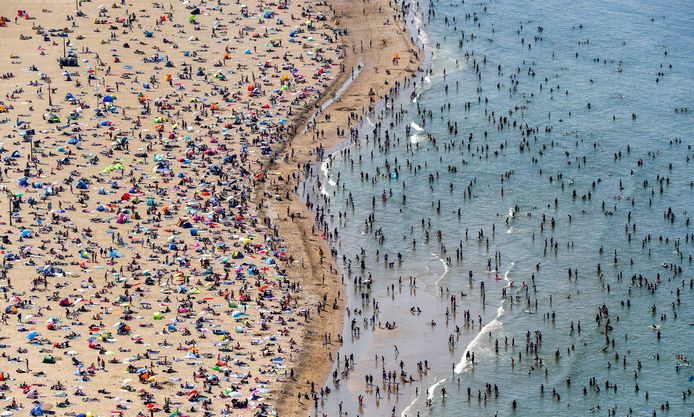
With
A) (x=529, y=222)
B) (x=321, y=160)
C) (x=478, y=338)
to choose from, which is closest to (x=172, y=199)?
(x=321, y=160)

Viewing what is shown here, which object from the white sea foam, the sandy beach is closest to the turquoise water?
the white sea foam

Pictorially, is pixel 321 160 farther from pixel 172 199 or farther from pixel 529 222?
pixel 529 222

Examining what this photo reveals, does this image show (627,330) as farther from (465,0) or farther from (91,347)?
(465,0)

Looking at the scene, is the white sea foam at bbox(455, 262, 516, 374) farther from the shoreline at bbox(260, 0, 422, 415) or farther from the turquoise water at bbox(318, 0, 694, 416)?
the shoreline at bbox(260, 0, 422, 415)

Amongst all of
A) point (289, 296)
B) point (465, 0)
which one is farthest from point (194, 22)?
point (289, 296)

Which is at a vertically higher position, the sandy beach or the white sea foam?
the sandy beach

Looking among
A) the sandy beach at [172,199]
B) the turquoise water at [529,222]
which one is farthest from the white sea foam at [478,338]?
the sandy beach at [172,199]

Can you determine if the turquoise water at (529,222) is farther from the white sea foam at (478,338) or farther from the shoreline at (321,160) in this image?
the shoreline at (321,160)

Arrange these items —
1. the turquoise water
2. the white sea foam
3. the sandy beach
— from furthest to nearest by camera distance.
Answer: the white sea foam, the turquoise water, the sandy beach
